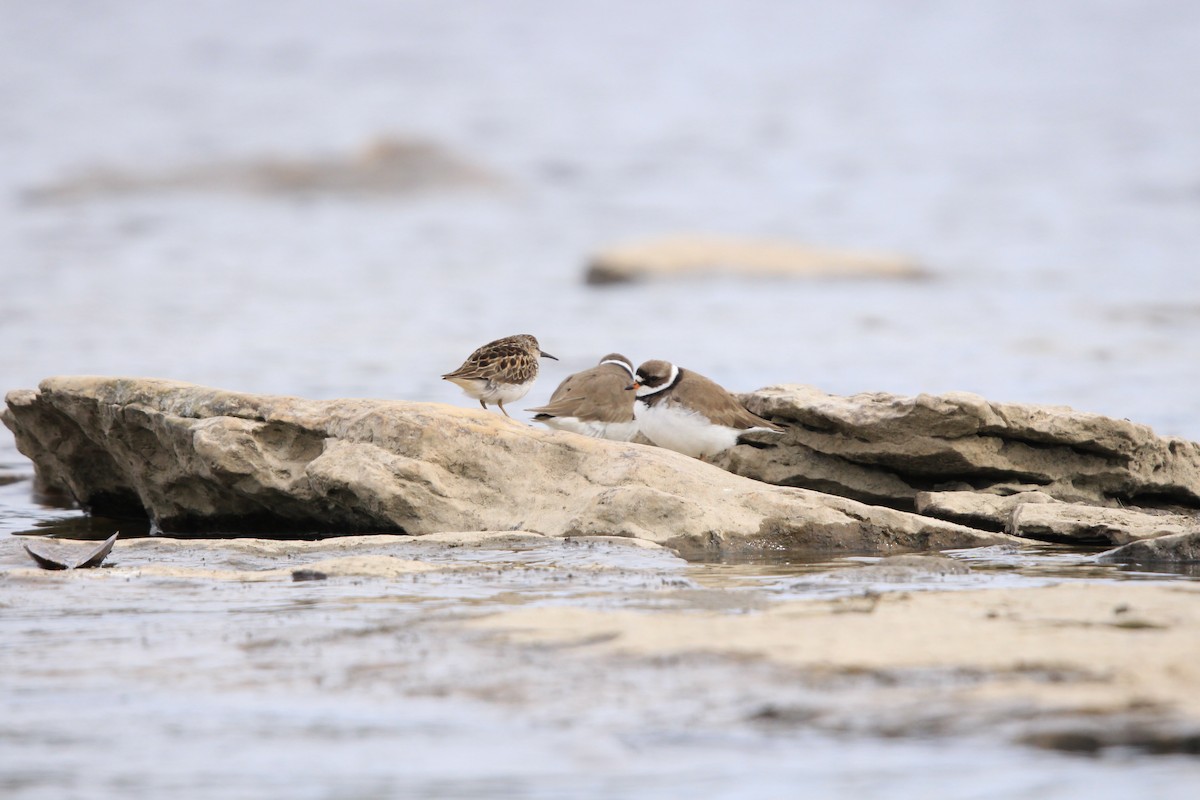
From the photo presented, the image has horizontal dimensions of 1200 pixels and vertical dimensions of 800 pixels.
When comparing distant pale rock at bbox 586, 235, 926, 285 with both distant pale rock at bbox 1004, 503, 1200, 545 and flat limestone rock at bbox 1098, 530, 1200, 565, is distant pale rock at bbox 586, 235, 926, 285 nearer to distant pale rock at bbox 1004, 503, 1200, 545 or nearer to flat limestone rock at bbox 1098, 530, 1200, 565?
distant pale rock at bbox 1004, 503, 1200, 545

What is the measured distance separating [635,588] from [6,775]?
2675 mm

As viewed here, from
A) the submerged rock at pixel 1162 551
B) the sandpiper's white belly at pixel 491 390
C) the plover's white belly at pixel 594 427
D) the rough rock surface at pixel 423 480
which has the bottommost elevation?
the submerged rock at pixel 1162 551

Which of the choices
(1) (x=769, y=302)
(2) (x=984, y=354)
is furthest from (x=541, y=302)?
(2) (x=984, y=354)

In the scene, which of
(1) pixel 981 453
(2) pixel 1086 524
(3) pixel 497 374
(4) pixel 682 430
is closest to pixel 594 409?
(4) pixel 682 430

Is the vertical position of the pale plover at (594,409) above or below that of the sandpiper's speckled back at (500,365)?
below

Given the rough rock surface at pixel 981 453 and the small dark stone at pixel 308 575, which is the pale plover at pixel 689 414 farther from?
the small dark stone at pixel 308 575

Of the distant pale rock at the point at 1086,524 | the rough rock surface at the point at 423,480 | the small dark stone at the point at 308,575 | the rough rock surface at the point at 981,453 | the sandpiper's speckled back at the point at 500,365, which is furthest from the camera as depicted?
the sandpiper's speckled back at the point at 500,365

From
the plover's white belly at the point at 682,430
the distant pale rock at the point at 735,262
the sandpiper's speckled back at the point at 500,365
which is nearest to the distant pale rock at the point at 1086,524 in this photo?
the plover's white belly at the point at 682,430

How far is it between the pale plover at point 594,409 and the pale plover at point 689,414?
0.45 ft

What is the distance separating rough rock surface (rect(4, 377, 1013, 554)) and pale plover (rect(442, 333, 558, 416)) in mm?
1328

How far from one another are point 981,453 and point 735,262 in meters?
19.0

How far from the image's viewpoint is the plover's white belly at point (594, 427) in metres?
9.14

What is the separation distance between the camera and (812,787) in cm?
351

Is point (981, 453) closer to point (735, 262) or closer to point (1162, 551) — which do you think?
point (1162, 551)
